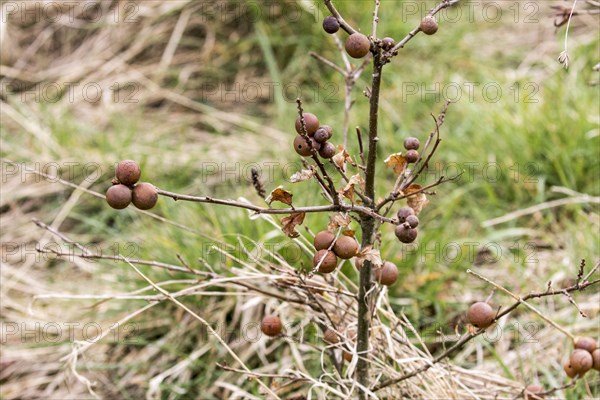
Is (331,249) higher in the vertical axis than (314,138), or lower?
lower

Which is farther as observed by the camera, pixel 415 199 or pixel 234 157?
pixel 234 157

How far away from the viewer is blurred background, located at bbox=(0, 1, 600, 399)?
2.27 meters

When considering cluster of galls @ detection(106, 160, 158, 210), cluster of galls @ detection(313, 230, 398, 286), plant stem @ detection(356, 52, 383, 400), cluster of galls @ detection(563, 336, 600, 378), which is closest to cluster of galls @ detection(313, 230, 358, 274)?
cluster of galls @ detection(313, 230, 398, 286)

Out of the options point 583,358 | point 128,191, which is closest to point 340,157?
point 128,191

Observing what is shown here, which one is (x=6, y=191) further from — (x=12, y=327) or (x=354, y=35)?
(x=354, y=35)

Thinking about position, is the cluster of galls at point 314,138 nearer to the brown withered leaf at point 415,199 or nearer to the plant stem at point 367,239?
the plant stem at point 367,239

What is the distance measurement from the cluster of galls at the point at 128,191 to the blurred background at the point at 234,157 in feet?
1.43

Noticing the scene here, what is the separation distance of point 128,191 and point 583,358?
908 mm

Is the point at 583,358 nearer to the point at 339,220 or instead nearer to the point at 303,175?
the point at 339,220

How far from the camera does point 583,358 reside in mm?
1418

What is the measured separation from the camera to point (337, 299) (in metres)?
1.74

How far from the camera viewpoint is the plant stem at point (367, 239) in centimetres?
126

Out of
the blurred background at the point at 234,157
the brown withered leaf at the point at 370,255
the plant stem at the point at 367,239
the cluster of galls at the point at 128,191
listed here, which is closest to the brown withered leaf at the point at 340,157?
the plant stem at the point at 367,239

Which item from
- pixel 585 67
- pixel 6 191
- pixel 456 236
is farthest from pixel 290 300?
pixel 585 67
